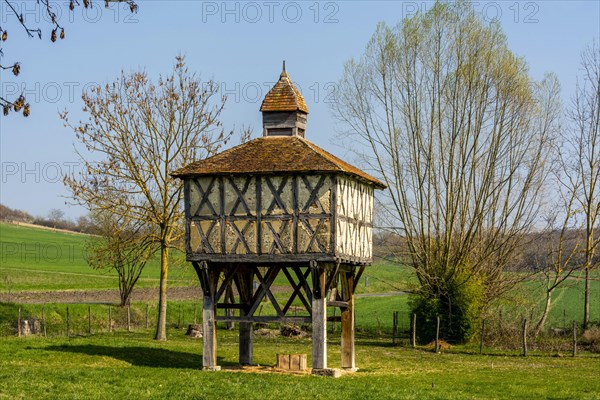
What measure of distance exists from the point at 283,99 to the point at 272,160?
309 centimetres

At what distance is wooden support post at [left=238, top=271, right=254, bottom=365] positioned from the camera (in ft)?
102

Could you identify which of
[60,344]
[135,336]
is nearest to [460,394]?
[60,344]

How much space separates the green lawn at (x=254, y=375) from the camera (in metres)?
21.8

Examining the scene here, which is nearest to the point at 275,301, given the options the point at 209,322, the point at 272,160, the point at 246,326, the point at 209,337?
the point at 209,322

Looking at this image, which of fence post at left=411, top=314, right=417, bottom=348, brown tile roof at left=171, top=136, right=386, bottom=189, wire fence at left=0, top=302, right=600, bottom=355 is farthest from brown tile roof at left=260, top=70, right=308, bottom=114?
fence post at left=411, top=314, right=417, bottom=348

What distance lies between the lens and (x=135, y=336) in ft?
135

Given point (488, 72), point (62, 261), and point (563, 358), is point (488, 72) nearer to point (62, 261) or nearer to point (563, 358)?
point (563, 358)

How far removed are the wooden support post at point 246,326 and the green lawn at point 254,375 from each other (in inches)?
25.3

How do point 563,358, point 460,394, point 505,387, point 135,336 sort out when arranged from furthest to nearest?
point 135,336, point 563,358, point 505,387, point 460,394

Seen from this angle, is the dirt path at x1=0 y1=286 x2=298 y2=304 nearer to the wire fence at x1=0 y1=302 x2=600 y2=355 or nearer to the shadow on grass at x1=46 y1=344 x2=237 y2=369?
the wire fence at x1=0 y1=302 x2=600 y2=355

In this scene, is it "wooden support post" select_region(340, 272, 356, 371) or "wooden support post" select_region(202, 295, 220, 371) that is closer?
"wooden support post" select_region(202, 295, 220, 371)

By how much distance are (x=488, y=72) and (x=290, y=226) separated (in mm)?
20590

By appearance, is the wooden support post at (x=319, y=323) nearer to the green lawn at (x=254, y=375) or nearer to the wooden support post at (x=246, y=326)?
the green lawn at (x=254, y=375)

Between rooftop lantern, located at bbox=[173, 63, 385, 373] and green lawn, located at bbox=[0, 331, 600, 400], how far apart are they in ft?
7.57
